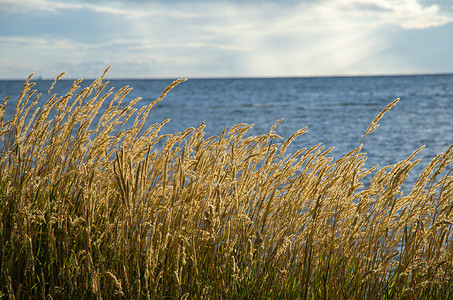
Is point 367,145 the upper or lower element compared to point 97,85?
lower

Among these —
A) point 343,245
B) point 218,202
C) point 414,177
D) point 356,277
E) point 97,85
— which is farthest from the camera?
point 414,177

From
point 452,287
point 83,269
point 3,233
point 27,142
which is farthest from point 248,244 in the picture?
point 27,142

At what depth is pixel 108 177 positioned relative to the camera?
301 cm

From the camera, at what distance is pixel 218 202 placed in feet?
7.86

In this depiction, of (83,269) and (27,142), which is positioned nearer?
(83,269)

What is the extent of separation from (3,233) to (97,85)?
52.8 inches

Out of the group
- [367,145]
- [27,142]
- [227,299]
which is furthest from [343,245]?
[367,145]

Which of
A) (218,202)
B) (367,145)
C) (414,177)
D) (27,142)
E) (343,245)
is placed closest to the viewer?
(218,202)

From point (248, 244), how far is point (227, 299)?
31 cm

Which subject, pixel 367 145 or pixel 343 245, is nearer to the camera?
pixel 343 245

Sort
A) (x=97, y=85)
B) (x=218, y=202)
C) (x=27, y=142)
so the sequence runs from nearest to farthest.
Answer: (x=218, y=202) < (x=27, y=142) < (x=97, y=85)

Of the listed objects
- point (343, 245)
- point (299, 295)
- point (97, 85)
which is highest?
point (97, 85)

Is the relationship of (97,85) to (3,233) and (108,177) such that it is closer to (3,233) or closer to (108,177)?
(108,177)

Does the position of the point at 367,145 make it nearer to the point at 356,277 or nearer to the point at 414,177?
the point at 414,177
